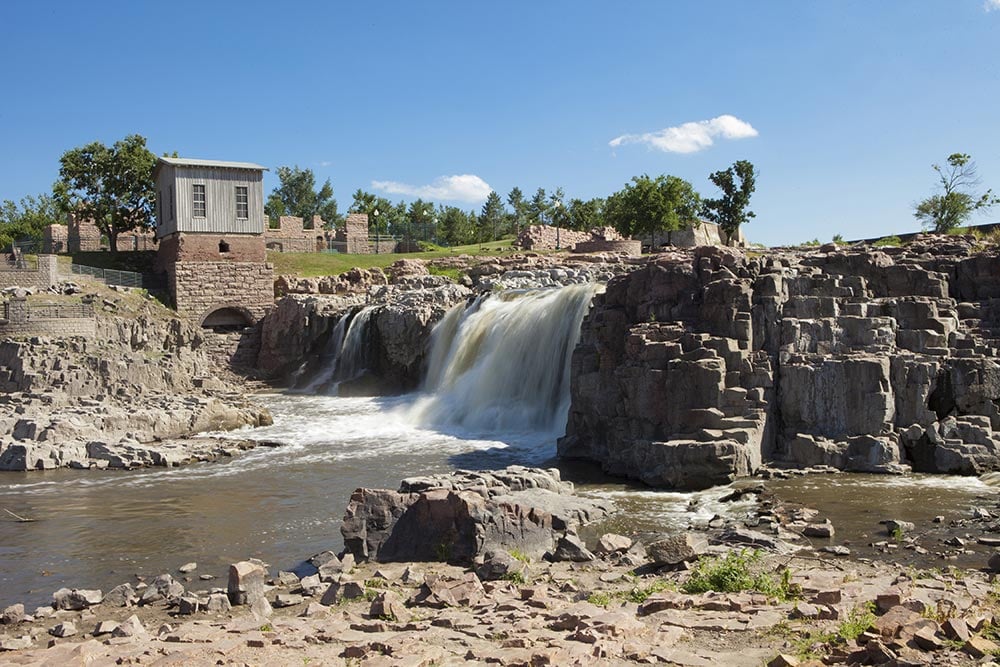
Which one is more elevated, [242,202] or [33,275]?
[242,202]

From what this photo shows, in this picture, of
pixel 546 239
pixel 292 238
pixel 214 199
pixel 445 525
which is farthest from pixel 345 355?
pixel 445 525

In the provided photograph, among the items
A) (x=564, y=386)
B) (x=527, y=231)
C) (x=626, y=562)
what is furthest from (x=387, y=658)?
(x=527, y=231)

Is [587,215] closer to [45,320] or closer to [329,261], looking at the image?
[329,261]

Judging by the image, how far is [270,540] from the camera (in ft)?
40.7

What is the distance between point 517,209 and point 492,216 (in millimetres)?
2637

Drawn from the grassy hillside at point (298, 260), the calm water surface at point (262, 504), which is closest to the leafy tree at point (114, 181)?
the grassy hillside at point (298, 260)

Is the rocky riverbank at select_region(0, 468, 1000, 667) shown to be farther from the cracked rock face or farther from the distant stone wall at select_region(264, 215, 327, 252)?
the distant stone wall at select_region(264, 215, 327, 252)

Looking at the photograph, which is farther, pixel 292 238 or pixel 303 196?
pixel 303 196

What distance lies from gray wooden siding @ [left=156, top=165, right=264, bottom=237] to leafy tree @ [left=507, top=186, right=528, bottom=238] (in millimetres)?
41498

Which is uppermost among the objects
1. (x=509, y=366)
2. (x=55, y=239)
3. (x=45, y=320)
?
(x=55, y=239)

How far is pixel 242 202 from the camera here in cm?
3847

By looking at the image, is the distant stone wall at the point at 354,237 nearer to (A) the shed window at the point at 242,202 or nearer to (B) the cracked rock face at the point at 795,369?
(A) the shed window at the point at 242,202

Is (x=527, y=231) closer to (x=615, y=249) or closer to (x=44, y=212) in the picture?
(x=615, y=249)

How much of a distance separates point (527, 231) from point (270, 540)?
129 feet
